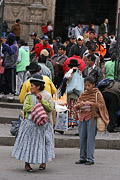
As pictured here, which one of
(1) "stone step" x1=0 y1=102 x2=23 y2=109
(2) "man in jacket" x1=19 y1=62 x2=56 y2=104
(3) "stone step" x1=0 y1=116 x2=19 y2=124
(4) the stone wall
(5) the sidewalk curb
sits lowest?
(5) the sidewalk curb

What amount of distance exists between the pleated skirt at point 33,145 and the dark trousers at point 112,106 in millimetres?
4086

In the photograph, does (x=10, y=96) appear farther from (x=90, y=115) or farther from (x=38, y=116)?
(x=38, y=116)

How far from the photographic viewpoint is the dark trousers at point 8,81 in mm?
16234

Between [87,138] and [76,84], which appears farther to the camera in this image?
[76,84]

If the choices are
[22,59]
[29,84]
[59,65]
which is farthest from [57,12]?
[29,84]

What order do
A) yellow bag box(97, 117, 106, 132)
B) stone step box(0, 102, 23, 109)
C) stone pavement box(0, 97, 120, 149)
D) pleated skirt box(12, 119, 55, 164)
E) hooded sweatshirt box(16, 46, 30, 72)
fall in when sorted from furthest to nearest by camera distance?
1. hooded sweatshirt box(16, 46, 30, 72)
2. stone step box(0, 102, 23, 109)
3. stone pavement box(0, 97, 120, 149)
4. yellow bag box(97, 117, 106, 132)
5. pleated skirt box(12, 119, 55, 164)

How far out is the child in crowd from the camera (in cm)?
967

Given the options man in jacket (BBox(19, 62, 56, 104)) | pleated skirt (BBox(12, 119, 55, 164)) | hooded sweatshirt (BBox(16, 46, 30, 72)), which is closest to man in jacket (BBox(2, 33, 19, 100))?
hooded sweatshirt (BBox(16, 46, 30, 72))

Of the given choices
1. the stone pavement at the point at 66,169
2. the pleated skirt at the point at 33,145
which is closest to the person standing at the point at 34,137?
the pleated skirt at the point at 33,145

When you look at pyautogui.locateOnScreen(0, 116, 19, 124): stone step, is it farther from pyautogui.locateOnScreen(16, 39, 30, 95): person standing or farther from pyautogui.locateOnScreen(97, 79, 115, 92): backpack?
pyautogui.locateOnScreen(16, 39, 30, 95): person standing

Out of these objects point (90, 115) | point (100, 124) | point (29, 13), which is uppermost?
point (29, 13)

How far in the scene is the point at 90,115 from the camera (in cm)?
970

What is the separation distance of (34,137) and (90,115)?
4.06ft

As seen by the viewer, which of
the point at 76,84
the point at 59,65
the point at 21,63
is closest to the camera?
the point at 76,84
